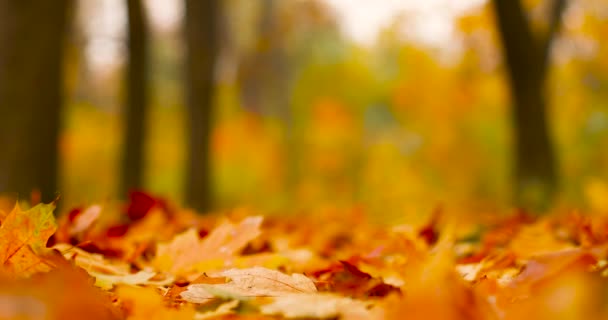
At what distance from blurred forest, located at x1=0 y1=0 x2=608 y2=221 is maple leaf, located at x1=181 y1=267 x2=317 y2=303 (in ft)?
5.36

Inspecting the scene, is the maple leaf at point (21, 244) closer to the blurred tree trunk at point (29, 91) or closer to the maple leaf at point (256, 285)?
the maple leaf at point (256, 285)

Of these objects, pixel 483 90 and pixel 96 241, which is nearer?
pixel 96 241

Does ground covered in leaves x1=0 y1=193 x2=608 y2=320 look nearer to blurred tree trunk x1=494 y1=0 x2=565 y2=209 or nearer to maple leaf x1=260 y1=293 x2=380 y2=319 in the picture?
maple leaf x1=260 y1=293 x2=380 y2=319

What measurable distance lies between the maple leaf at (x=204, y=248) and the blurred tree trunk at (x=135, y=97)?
5.46 m

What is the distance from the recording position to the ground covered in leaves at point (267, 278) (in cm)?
42

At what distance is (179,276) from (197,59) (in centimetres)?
566

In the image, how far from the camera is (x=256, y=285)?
0.70 metres

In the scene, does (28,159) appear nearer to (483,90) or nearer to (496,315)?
(496,315)

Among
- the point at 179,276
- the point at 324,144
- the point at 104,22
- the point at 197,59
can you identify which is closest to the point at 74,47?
the point at 197,59

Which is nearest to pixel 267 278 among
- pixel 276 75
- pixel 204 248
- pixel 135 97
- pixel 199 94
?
pixel 204 248

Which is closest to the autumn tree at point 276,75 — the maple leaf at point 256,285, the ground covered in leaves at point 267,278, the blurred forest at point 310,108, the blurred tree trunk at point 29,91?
the blurred forest at point 310,108

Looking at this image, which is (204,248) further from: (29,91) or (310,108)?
(310,108)

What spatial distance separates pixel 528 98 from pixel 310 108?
12.6 m

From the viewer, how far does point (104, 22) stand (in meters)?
A: 15.3
